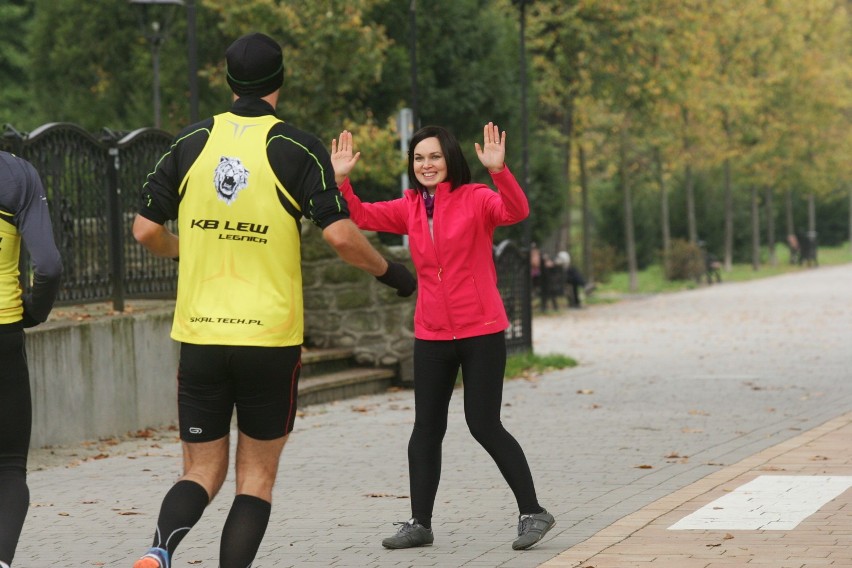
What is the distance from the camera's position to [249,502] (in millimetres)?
4824

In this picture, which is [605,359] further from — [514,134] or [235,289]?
[235,289]

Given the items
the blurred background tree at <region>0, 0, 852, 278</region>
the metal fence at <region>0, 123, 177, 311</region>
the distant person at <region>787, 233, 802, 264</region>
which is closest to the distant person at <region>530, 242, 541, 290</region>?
the blurred background tree at <region>0, 0, 852, 278</region>

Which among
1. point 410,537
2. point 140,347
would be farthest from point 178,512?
point 140,347

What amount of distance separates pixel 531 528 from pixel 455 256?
1.16 m

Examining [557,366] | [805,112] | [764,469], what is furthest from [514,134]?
[805,112]

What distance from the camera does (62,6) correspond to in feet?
110

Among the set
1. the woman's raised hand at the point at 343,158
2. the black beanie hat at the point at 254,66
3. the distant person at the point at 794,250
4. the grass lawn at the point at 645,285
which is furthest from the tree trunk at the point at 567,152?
the black beanie hat at the point at 254,66

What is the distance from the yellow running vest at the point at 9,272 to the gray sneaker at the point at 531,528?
2.28 m

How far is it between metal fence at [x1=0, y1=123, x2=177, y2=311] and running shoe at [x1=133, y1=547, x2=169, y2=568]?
6154 millimetres

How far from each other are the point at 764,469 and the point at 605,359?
908cm

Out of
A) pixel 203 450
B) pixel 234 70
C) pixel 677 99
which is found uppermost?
pixel 677 99

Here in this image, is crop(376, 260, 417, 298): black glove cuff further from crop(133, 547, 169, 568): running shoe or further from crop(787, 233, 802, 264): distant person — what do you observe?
crop(787, 233, 802, 264): distant person

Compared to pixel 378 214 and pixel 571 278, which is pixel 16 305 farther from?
pixel 571 278

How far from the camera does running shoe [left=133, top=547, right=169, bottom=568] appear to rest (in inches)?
180
